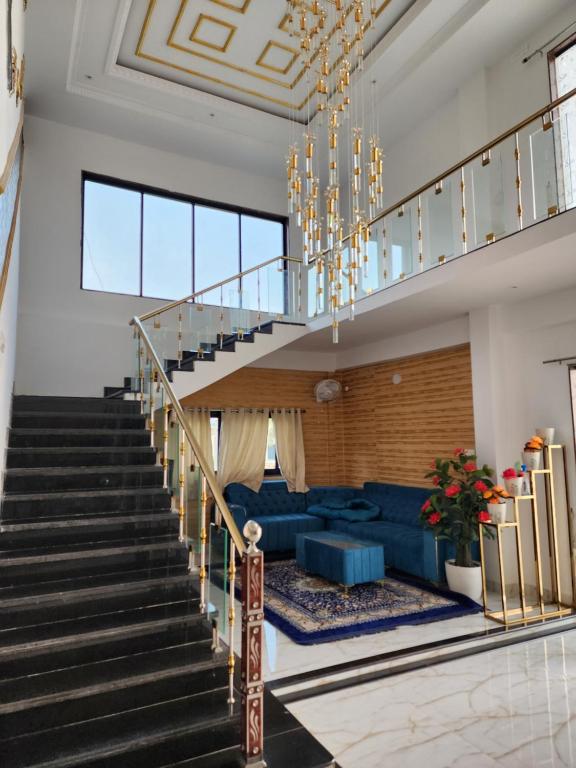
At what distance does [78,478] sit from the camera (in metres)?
4.03

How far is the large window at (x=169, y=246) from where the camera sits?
741cm

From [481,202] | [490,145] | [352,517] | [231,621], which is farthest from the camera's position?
[352,517]

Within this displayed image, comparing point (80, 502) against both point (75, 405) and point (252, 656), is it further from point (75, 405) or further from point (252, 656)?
point (252, 656)

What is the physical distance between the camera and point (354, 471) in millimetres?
8914

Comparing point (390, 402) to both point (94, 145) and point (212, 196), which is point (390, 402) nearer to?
point (212, 196)

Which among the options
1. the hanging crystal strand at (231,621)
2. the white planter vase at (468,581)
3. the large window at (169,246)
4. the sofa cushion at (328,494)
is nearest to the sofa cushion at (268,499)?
the sofa cushion at (328,494)

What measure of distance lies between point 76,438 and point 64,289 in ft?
11.5

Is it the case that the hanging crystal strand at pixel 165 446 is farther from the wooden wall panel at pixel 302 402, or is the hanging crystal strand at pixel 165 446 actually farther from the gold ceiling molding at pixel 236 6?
the gold ceiling molding at pixel 236 6

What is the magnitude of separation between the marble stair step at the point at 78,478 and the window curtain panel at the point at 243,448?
385cm

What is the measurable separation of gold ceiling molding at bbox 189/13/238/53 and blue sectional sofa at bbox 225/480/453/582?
5.73 metres

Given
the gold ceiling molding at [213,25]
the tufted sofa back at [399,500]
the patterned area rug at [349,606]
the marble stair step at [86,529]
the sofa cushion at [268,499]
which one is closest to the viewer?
the marble stair step at [86,529]

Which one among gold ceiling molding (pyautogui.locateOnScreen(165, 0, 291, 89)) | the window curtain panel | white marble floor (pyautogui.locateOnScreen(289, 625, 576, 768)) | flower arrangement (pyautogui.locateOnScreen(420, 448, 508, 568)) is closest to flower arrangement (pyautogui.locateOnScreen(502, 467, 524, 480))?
flower arrangement (pyautogui.locateOnScreen(420, 448, 508, 568))

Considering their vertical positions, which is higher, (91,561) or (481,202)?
(481,202)

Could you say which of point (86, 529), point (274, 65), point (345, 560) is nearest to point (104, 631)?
point (86, 529)
